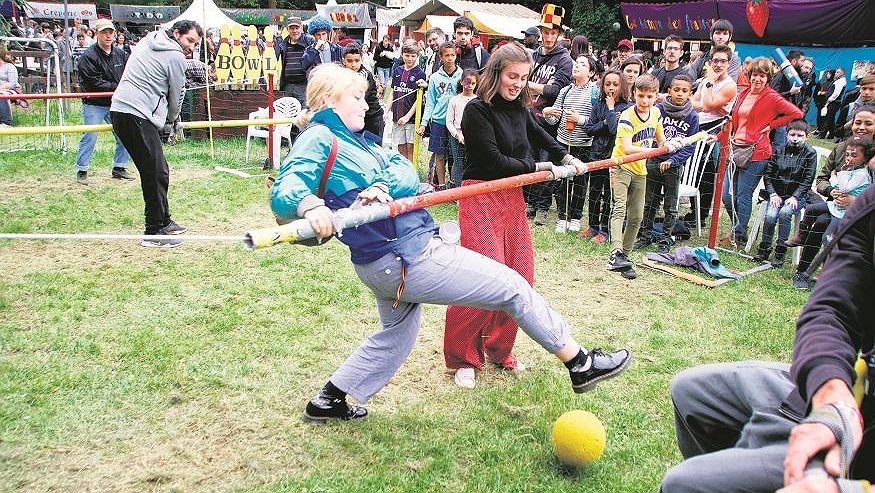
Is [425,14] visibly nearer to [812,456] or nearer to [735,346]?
[735,346]

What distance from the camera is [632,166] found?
21.2 feet

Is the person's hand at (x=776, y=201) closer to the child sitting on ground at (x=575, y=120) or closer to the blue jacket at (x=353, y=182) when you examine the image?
the child sitting on ground at (x=575, y=120)

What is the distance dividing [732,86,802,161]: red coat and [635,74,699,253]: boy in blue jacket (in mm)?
587

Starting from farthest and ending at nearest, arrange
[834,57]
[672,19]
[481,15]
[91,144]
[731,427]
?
[481,15] < [672,19] < [834,57] < [91,144] < [731,427]

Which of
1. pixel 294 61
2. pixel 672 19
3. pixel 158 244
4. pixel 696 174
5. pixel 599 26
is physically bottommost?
pixel 158 244

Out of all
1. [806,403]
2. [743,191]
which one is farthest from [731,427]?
[743,191]

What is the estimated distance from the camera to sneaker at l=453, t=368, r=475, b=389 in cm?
411

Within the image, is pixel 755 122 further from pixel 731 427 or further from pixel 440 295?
pixel 731 427

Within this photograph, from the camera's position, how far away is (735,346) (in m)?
4.92

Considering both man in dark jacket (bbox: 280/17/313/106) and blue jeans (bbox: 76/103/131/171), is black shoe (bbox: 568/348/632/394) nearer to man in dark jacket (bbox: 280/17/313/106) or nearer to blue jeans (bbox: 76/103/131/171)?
blue jeans (bbox: 76/103/131/171)

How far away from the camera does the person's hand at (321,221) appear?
2.60m

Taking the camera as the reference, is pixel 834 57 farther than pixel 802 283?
Yes

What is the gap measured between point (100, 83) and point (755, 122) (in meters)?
8.09

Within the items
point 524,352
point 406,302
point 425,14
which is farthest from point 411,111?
point 425,14
